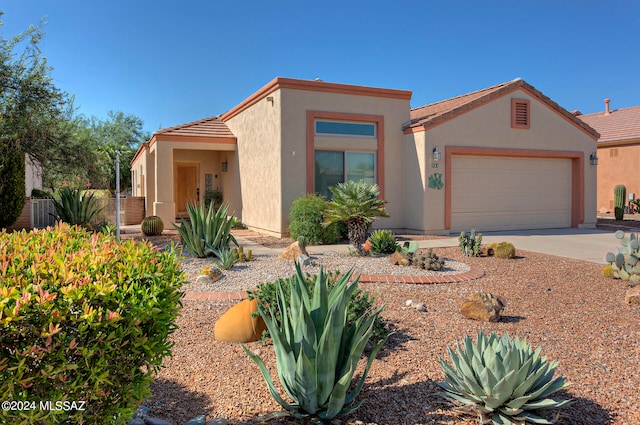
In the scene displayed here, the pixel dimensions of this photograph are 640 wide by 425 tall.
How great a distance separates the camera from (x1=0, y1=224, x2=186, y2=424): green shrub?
2057 mm

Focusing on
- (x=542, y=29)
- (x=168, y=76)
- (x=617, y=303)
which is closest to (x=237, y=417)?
(x=617, y=303)

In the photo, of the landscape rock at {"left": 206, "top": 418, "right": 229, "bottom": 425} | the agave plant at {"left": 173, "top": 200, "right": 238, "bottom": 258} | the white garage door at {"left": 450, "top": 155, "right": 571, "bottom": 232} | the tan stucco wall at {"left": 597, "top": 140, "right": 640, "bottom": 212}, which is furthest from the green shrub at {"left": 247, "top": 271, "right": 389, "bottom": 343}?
the tan stucco wall at {"left": 597, "top": 140, "right": 640, "bottom": 212}

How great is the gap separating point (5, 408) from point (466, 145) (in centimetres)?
1349

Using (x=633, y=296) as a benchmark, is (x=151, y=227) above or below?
above

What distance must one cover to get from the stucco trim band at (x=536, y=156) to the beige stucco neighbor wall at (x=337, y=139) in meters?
1.36

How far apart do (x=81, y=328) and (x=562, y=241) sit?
1254 cm

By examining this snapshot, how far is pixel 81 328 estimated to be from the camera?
2.13 m

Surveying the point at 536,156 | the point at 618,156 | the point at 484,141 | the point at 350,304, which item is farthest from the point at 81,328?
the point at 618,156

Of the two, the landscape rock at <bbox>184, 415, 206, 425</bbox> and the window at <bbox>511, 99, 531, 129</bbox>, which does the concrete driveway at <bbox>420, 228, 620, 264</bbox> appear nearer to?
the window at <bbox>511, 99, 531, 129</bbox>

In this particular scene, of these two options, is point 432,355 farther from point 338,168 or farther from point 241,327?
point 338,168

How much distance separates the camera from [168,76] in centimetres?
2473

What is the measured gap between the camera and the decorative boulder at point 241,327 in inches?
183

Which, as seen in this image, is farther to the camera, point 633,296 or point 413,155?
point 413,155

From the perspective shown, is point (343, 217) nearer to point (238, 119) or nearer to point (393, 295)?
point (393, 295)
